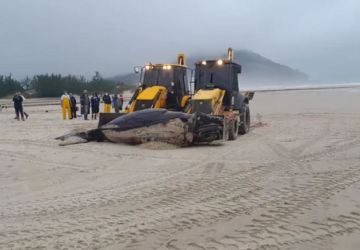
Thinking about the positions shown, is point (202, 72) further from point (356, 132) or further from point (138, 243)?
point (138, 243)

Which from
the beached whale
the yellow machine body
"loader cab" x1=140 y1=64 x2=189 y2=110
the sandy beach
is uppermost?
"loader cab" x1=140 y1=64 x2=189 y2=110

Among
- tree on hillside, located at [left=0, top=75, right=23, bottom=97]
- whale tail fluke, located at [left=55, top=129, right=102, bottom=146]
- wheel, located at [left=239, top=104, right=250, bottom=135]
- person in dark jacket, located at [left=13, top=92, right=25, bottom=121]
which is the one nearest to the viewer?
whale tail fluke, located at [left=55, top=129, right=102, bottom=146]

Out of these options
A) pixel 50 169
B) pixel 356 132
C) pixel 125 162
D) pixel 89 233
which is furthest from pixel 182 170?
pixel 356 132

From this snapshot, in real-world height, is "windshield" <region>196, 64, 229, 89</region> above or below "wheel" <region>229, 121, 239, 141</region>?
above

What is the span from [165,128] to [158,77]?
3.71 m

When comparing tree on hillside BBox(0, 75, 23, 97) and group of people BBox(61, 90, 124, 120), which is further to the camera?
tree on hillside BBox(0, 75, 23, 97)

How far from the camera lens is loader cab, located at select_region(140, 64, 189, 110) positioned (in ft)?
46.9

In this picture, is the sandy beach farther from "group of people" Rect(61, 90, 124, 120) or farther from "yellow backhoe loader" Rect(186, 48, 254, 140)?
"group of people" Rect(61, 90, 124, 120)

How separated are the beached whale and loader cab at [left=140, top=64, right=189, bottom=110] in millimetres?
2923

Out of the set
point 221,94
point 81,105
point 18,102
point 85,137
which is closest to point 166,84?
point 221,94

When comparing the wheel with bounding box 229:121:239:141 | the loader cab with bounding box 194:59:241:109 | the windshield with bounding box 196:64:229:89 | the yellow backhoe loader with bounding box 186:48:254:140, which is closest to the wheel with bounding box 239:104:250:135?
the yellow backhoe loader with bounding box 186:48:254:140

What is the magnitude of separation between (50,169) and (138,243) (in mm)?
4398

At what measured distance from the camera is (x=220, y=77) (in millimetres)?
14180

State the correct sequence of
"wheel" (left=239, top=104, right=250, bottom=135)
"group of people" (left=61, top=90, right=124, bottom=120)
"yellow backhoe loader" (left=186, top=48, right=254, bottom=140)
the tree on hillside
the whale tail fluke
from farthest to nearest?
the tree on hillside, "group of people" (left=61, top=90, right=124, bottom=120), "wheel" (left=239, top=104, right=250, bottom=135), "yellow backhoe loader" (left=186, top=48, right=254, bottom=140), the whale tail fluke
